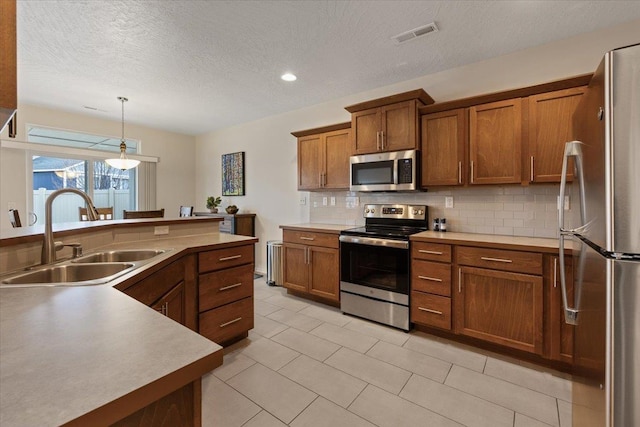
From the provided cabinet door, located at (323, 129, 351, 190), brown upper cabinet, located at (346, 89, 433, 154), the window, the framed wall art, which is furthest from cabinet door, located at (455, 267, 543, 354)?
the window

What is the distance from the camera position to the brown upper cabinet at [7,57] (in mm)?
732

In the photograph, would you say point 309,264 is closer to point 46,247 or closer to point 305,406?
point 305,406

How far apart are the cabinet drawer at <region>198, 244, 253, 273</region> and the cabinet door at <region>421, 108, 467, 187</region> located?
72.7 inches

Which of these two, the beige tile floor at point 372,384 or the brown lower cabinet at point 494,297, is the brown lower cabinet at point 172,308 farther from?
the brown lower cabinet at point 494,297

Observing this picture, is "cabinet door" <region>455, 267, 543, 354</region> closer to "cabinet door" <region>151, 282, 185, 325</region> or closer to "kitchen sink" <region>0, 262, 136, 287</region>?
"cabinet door" <region>151, 282, 185, 325</region>

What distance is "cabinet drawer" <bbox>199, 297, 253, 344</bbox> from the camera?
2.14 meters

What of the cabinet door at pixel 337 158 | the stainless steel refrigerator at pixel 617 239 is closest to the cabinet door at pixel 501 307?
the stainless steel refrigerator at pixel 617 239

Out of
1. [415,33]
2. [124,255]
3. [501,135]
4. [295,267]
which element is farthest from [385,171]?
[124,255]

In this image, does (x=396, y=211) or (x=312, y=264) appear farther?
(x=312, y=264)

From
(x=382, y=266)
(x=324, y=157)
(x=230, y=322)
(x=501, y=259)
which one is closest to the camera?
(x=501, y=259)

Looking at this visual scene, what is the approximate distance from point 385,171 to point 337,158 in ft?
2.36

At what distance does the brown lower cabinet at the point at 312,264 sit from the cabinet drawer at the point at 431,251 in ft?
2.90

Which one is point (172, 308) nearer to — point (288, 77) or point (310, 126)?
point (288, 77)

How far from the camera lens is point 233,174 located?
5180mm
